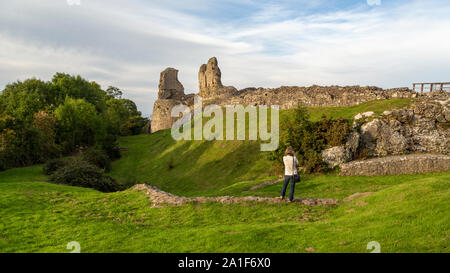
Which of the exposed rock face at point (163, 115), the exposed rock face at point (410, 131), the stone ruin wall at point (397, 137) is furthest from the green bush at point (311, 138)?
the exposed rock face at point (163, 115)

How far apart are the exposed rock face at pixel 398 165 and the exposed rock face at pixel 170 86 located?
6409 cm

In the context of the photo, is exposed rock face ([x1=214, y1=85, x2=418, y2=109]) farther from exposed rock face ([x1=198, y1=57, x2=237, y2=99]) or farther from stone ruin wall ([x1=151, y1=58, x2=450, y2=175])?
exposed rock face ([x1=198, y1=57, x2=237, y2=99])

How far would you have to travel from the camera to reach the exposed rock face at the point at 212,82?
73.8 meters

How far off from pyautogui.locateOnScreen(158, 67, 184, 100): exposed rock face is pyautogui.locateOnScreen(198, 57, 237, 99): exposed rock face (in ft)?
21.1

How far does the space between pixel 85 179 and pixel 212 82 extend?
53391 mm

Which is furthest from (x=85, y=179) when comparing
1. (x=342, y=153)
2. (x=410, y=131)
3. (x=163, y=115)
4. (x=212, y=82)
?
(x=212, y=82)

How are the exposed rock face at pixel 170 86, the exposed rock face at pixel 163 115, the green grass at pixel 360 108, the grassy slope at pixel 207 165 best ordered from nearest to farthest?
the green grass at pixel 360 108, the grassy slope at pixel 207 165, the exposed rock face at pixel 163 115, the exposed rock face at pixel 170 86

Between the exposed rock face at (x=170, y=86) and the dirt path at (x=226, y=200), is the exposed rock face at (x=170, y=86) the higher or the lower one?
A: the higher one

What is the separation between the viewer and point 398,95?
31953mm

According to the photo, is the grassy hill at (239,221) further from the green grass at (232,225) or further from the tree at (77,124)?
the tree at (77,124)

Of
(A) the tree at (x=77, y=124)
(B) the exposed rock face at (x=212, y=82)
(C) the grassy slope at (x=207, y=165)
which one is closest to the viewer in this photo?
(C) the grassy slope at (x=207, y=165)

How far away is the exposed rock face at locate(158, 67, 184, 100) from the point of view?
80.8m

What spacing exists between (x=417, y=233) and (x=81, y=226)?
484 inches
